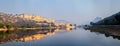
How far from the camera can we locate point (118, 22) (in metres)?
65.2

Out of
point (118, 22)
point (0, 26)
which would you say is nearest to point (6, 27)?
point (0, 26)

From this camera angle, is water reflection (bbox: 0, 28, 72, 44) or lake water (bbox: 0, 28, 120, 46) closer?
lake water (bbox: 0, 28, 120, 46)

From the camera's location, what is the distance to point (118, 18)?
63250mm

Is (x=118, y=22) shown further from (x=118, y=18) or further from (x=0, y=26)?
(x=0, y=26)

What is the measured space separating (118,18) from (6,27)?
50282mm

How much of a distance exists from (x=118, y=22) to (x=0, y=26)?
1843 inches

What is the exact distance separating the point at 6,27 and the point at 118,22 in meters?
49.2

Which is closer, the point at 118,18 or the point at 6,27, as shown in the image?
the point at 118,18

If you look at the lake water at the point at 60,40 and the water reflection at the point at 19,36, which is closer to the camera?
the lake water at the point at 60,40

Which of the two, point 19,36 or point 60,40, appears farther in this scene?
point 19,36

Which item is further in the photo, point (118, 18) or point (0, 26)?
point (0, 26)

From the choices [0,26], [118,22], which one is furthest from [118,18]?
[0,26]

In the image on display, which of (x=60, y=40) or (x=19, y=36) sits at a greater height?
(x=19, y=36)

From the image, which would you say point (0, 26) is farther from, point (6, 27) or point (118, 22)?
point (118, 22)
